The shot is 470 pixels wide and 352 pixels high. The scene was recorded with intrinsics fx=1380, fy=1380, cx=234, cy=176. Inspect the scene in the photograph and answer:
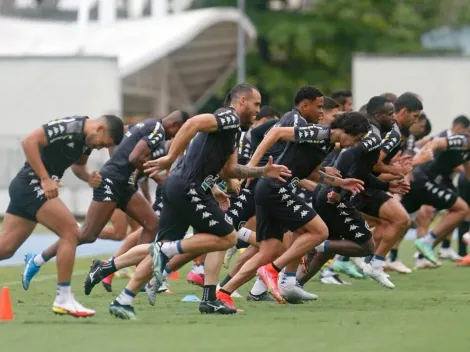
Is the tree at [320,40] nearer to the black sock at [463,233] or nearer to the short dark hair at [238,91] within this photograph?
A: the black sock at [463,233]

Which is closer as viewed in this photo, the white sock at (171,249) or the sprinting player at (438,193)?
the white sock at (171,249)

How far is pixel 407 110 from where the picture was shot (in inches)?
625

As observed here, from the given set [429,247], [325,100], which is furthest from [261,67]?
[325,100]

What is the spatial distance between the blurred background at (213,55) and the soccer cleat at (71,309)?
84.0 ft

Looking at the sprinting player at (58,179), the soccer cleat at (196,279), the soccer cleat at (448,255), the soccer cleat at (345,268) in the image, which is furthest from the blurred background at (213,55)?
the sprinting player at (58,179)

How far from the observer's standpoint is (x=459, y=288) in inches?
602

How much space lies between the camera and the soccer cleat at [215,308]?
1218cm

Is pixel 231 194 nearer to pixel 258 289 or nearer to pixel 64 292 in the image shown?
pixel 258 289

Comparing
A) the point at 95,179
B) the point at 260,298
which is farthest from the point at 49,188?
the point at 260,298

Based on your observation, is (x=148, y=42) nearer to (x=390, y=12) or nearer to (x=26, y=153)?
(x=390, y=12)

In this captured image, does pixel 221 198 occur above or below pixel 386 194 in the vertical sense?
above

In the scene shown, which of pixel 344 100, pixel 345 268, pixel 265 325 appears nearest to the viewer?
pixel 265 325

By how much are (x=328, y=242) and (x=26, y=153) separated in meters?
3.92

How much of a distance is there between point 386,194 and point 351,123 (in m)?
3.27
